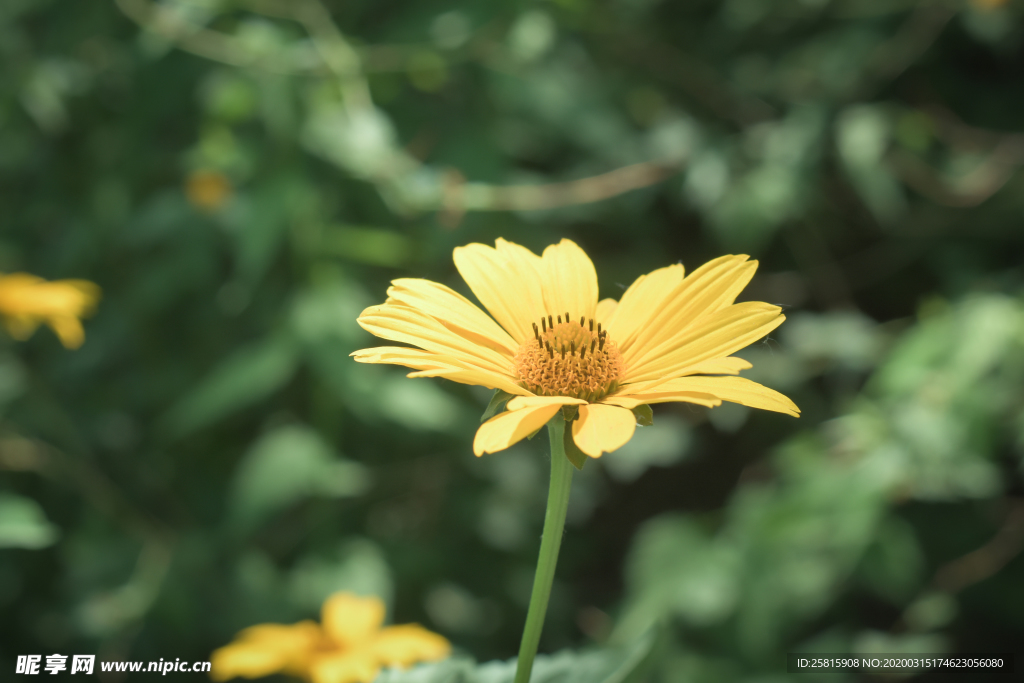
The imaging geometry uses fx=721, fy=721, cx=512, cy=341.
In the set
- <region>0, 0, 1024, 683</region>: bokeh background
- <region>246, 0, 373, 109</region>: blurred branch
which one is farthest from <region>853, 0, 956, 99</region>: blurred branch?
<region>246, 0, 373, 109</region>: blurred branch

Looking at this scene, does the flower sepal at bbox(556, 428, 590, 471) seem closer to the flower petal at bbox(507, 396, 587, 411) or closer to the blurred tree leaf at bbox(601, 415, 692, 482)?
the flower petal at bbox(507, 396, 587, 411)

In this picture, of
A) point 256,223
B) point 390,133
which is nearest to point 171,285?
point 256,223

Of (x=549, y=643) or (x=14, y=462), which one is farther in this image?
(x=549, y=643)

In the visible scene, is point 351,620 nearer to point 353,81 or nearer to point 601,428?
point 601,428

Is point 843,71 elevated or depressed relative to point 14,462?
elevated

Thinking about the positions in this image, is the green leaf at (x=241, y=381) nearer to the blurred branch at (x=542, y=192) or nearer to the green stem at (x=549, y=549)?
the blurred branch at (x=542, y=192)

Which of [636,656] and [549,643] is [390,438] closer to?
[549,643]
